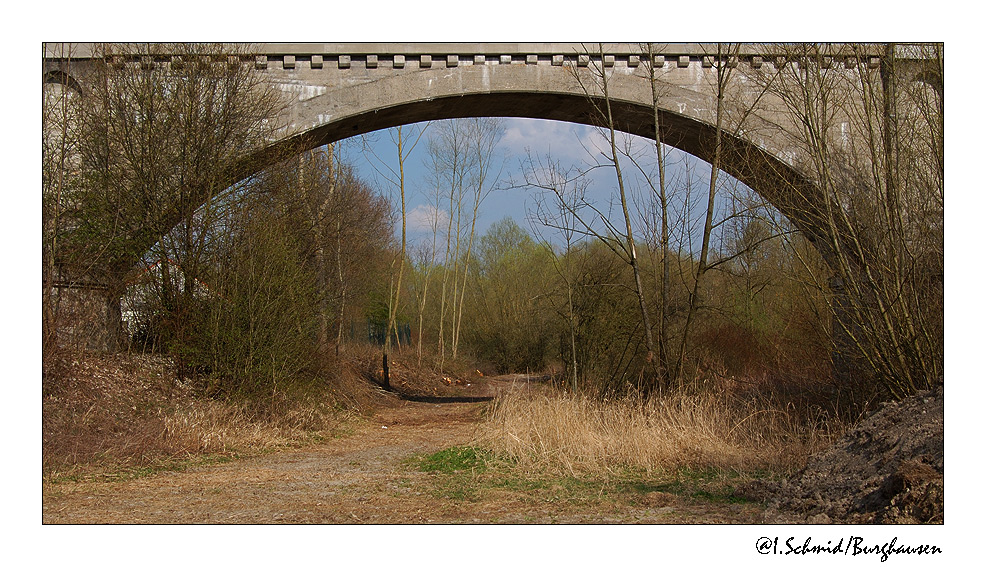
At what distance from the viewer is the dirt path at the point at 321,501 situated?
5.35m

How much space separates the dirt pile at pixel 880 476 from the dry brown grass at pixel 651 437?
83cm

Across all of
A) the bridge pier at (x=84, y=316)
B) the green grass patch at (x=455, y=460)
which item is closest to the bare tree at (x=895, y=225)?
the green grass patch at (x=455, y=460)

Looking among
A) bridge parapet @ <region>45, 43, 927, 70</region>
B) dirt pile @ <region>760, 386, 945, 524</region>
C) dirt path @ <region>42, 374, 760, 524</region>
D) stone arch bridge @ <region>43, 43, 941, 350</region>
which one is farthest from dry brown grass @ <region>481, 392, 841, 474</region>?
bridge parapet @ <region>45, 43, 927, 70</region>

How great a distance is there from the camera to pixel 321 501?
19.6 ft

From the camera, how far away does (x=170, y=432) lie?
8.66 meters

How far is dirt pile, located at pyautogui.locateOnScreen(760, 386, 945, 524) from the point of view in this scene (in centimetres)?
477

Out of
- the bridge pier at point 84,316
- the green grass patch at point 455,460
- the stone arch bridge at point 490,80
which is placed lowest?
the green grass patch at point 455,460

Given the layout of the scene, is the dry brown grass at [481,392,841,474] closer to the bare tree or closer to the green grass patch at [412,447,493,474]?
the green grass patch at [412,447,493,474]

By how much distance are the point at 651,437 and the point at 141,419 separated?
6043 millimetres

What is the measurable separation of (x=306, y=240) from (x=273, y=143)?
93.2 inches

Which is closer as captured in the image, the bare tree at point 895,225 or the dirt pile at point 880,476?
the dirt pile at point 880,476

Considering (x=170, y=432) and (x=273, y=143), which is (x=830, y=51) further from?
(x=170, y=432)

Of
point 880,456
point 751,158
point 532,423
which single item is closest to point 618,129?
point 751,158

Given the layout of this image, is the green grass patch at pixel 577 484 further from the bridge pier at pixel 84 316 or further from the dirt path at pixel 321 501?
the bridge pier at pixel 84 316
